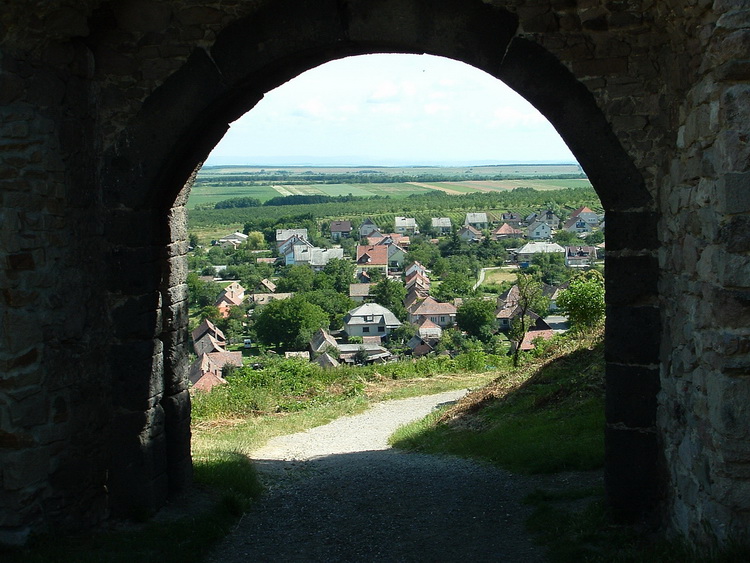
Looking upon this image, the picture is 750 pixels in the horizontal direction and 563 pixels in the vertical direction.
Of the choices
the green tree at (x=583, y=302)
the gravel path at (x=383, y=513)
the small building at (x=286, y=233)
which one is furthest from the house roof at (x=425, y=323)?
the small building at (x=286, y=233)

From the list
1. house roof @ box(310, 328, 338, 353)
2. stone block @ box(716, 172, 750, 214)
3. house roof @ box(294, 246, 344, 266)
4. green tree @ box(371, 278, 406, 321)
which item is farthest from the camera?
house roof @ box(294, 246, 344, 266)

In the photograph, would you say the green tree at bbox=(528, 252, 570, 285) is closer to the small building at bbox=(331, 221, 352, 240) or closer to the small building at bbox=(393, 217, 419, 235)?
the small building at bbox=(331, 221, 352, 240)

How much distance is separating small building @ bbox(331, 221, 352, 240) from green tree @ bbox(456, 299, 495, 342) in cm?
3840

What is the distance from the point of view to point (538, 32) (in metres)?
4.76

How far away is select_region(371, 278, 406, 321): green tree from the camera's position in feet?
122

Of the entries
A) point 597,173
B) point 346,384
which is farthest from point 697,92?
point 346,384

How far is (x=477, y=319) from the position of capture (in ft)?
97.7

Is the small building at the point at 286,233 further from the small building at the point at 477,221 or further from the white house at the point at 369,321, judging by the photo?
the white house at the point at 369,321

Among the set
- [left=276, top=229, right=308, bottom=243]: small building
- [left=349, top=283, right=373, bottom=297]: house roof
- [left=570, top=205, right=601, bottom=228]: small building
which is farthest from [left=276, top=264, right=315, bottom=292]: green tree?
[left=570, top=205, right=601, bottom=228]: small building

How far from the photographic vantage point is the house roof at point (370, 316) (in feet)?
107

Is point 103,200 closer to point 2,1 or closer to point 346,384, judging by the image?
point 2,1

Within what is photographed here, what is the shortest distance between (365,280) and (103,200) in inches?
1611

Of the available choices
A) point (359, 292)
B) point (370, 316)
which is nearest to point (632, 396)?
point (370, 316)

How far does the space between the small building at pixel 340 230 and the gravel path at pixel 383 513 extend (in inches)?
2394
